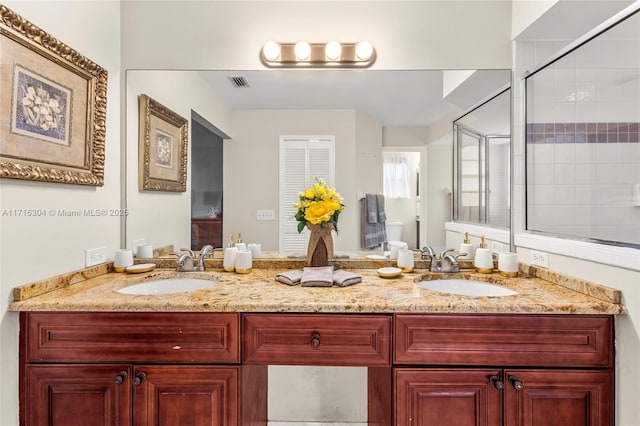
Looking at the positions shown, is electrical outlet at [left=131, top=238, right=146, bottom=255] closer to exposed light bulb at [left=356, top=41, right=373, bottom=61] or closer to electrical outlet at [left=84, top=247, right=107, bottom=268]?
electrical outlet at [left=84, top=247, right=107, bottom=268]

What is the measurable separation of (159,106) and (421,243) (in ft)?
5.52

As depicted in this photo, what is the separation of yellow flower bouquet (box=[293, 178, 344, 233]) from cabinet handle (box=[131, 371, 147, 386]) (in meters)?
0.95

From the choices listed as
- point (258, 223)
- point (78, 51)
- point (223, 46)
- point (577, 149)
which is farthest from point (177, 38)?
point (577, 149)

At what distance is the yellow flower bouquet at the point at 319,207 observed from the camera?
5.66ft

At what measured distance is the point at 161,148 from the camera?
6.33 ft

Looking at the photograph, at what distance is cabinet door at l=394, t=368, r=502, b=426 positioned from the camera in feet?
3.99

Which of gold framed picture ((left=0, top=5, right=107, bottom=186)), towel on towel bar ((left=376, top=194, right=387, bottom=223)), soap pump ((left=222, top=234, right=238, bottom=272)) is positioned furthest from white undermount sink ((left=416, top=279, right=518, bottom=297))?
gold framed picture ((left=0, top=5, right=107, bottom=186))

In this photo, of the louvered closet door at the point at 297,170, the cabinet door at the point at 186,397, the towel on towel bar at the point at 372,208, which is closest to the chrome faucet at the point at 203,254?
the louvered closet door at the point at 297,170

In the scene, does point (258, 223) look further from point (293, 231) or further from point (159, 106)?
point (159, 106)

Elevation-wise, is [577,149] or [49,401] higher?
[577,149]

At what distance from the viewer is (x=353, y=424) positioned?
6.58 ft

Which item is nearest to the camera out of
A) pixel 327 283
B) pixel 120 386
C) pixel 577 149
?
pixel 120 386

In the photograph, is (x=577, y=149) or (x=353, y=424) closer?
(x=577, y=149)

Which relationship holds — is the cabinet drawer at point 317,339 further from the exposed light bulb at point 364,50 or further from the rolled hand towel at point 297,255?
the exposed light bulb at point 364,50
